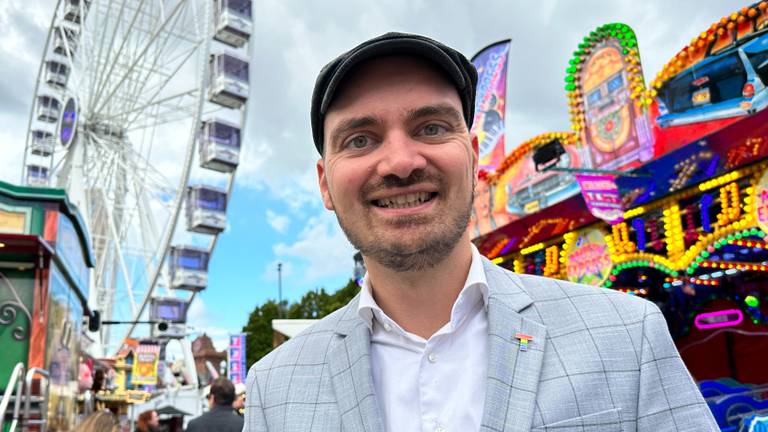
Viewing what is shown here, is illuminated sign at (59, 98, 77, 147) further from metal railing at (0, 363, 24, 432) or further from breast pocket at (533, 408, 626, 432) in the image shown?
breast pocket at (533, 408, 626, 432)

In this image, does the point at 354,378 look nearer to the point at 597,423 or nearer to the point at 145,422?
the point at 597,423

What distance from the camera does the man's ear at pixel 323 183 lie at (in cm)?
147

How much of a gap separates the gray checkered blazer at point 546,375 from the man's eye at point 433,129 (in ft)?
1.03

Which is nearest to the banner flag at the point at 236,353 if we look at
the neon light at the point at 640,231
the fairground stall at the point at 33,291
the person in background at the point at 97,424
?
the fairground stall at the point at 33,291

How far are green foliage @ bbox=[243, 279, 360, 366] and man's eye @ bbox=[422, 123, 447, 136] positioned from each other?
35102 mm

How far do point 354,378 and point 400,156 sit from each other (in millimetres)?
444

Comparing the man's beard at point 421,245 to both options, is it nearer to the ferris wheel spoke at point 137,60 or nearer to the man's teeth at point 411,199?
the man's teeth at point 411,199

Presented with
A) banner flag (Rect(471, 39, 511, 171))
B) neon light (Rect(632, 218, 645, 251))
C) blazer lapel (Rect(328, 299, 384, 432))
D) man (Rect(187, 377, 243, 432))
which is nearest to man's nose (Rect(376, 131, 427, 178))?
blazer lapel (Rect(328, 299, 384, 432))

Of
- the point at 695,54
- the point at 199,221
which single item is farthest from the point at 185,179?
the point at 695,54

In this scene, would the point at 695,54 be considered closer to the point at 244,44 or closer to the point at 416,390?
the point at 416,390

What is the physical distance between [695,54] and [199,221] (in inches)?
654

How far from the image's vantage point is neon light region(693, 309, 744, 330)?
369 inches

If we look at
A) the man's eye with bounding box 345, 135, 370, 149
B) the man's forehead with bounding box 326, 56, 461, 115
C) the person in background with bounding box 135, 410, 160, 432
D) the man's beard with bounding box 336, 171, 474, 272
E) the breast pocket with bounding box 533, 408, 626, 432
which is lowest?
the person in background with bounding box 135, 410, 160, 432

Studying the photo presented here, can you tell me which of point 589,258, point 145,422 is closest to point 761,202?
point 589,258
